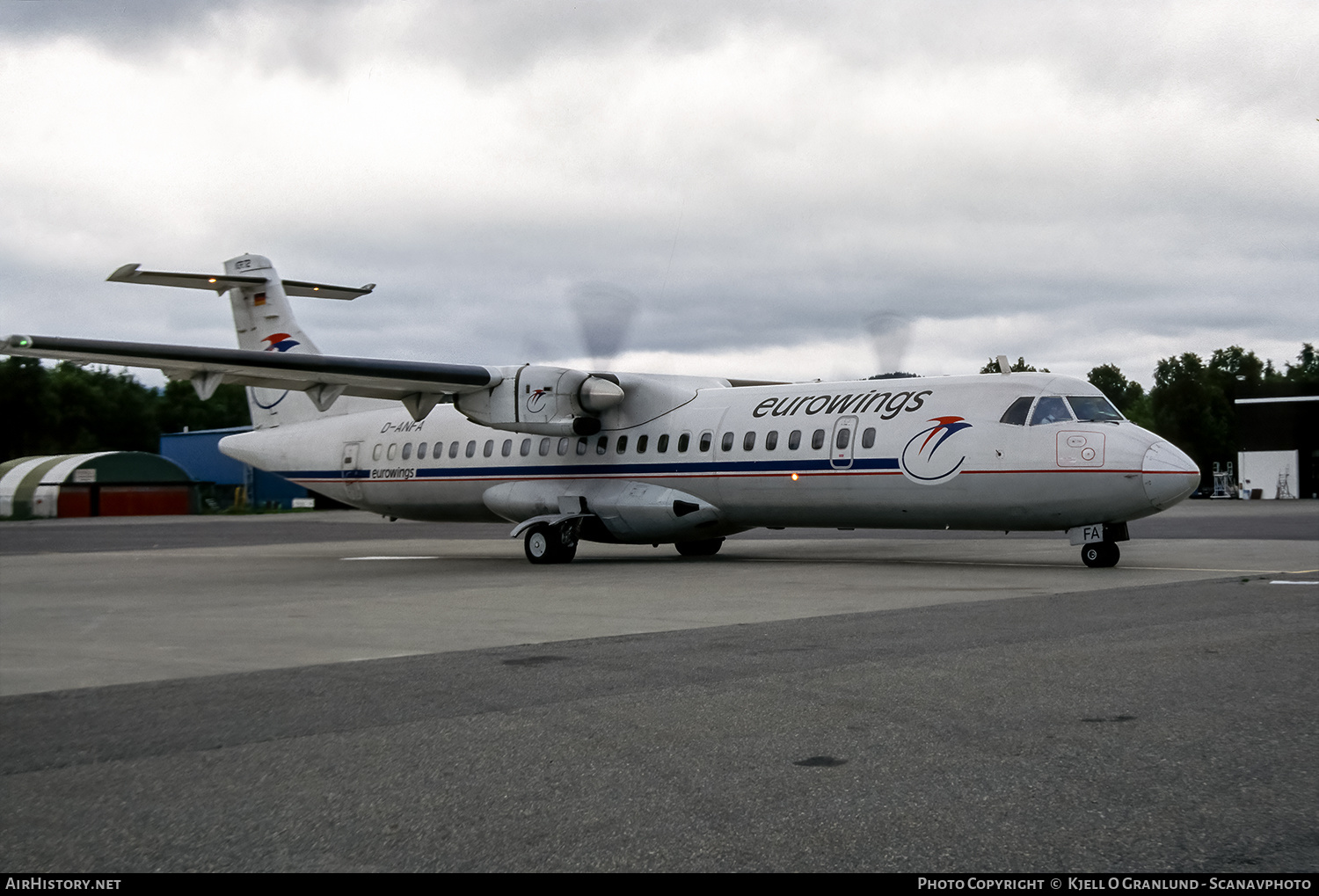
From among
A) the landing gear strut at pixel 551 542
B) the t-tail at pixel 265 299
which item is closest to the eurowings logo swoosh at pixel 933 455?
the landing gear strut at pixel 551 542

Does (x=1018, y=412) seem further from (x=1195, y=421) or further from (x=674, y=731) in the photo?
(x=1195, y=421)

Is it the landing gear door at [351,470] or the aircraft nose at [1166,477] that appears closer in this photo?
the aircraft nose at [1166,477]

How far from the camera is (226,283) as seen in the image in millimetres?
25031

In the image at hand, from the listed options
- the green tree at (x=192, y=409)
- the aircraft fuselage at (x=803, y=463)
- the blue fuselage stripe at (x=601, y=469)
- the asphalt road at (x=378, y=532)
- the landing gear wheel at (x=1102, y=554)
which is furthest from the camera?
the green tree at (x=192, y=409)

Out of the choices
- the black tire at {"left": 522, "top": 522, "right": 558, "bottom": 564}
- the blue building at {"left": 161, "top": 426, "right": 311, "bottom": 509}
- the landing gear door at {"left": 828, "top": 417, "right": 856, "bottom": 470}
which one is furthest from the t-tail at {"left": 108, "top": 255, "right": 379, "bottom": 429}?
the blue building at {"left": 161, "top": 426, "right": 311, "bottom": 509}

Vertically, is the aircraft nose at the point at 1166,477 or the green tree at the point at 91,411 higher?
the green tree at the point at 91,411

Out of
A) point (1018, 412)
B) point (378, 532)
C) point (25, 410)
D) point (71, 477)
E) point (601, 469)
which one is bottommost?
point (378, 532)

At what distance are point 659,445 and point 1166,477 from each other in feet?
28.2

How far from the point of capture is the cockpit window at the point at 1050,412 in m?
17.3

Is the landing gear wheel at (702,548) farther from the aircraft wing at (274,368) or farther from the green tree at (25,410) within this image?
the green tree at (25,410)

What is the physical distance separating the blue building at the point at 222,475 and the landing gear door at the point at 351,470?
43.7 m

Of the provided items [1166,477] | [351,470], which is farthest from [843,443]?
[351,470]
